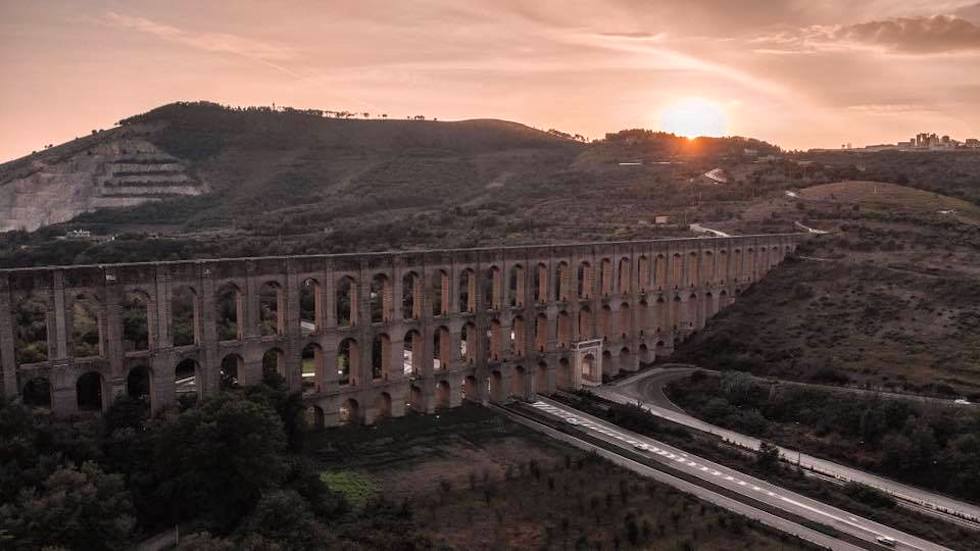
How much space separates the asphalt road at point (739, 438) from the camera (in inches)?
1577

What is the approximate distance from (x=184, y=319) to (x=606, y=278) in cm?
3555

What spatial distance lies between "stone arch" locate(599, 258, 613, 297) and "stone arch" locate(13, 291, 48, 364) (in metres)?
42.8

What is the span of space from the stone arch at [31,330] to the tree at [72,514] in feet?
36.6

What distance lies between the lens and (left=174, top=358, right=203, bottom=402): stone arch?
39656 mm

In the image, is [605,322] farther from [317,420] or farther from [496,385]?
[317,420]

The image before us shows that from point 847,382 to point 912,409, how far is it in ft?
26.4

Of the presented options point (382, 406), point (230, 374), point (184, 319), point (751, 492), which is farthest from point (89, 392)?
point (751, 492)

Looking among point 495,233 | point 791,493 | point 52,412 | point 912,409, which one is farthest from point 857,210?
point 52,412

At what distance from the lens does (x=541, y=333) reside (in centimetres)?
5928

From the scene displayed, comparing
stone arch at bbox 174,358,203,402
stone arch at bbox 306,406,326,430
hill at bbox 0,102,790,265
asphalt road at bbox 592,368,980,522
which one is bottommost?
asphalt road at bbox 592,368,980,522

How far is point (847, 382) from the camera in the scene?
55.5 meters

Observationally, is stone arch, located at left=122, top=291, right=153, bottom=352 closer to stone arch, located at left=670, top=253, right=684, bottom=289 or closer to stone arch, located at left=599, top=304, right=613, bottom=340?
stone arch, located at left=599, top=304, right=613, bottom=340

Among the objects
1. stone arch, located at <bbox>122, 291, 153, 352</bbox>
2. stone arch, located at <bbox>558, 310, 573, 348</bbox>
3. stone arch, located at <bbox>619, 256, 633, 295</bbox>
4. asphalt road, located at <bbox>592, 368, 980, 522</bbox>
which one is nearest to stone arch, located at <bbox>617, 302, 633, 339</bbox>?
stone arch, located at <bbox>619, 256, 633, 295</bbox>

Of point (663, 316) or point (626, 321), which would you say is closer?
point (626, 321)
